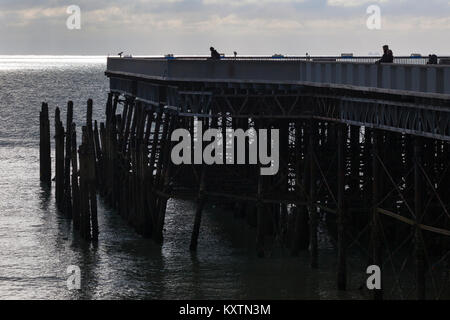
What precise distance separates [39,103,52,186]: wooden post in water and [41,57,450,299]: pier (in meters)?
12.7

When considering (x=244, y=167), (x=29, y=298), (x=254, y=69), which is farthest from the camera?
(x=244, y=167)

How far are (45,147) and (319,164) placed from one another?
25.3 m

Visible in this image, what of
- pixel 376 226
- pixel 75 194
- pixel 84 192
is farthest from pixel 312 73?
pixel 75 194

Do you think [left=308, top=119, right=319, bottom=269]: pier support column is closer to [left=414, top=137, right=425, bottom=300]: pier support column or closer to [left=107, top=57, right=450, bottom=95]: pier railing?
[left=107, top=57, right=450, bottom=95]: pier railing

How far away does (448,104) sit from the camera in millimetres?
32406

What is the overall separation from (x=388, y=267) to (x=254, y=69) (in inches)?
347

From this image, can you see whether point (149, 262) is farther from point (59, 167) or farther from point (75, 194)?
point (59, 167)

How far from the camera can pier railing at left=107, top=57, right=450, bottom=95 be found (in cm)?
3356

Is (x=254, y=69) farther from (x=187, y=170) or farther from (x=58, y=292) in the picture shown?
(x=58, y=292)

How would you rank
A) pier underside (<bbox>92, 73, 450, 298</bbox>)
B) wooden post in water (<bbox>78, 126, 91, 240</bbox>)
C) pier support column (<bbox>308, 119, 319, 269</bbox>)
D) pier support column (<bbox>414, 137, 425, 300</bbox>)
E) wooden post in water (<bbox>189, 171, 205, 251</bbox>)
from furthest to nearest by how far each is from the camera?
wooden post in water (<bbox>78, 126, 91, 240</bbox>) < wooden post in water (<bbox>189, 171, 205, 251</bbox>) < pier support column (<bbox>308, 119, 319, 269</bbox>) < pier underside (<bbox>92, 73, 450, 298</bbox>) < pier support column (<bbox>414, 137, 425, 300</bbox>)

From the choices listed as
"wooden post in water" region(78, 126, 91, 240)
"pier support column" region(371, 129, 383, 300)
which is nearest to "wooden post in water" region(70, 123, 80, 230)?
"wooden post in water" region(78, 126, 91, 240)

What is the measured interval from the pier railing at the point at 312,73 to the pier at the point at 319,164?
0.05 metres
